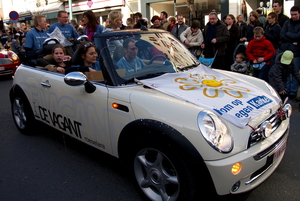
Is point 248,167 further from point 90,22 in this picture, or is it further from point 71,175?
point 90,22

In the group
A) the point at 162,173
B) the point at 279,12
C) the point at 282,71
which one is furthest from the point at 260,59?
the point at 162,173

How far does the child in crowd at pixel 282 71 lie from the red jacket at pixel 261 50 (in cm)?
51

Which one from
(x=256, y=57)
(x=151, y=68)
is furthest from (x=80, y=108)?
(x=256, y=57)

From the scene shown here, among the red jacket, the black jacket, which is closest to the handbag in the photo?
the red jacket

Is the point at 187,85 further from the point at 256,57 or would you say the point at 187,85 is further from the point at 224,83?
the point at 256,57

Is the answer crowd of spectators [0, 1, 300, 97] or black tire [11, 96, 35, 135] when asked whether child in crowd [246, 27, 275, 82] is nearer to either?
crowd of spectators [0, 1, 300, 97]

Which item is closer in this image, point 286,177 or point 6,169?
point 286,177

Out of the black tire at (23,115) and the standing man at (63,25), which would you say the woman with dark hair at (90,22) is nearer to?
the standing man at (63,25)

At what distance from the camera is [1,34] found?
644 inches

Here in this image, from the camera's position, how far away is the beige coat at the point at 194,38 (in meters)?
7.44

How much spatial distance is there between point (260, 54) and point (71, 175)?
5.19 m

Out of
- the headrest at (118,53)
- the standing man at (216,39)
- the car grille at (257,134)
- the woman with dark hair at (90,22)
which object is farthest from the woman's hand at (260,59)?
the headrest at (118,53)

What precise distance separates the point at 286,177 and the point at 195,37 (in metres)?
5.03

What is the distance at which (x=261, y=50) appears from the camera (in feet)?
21.6
